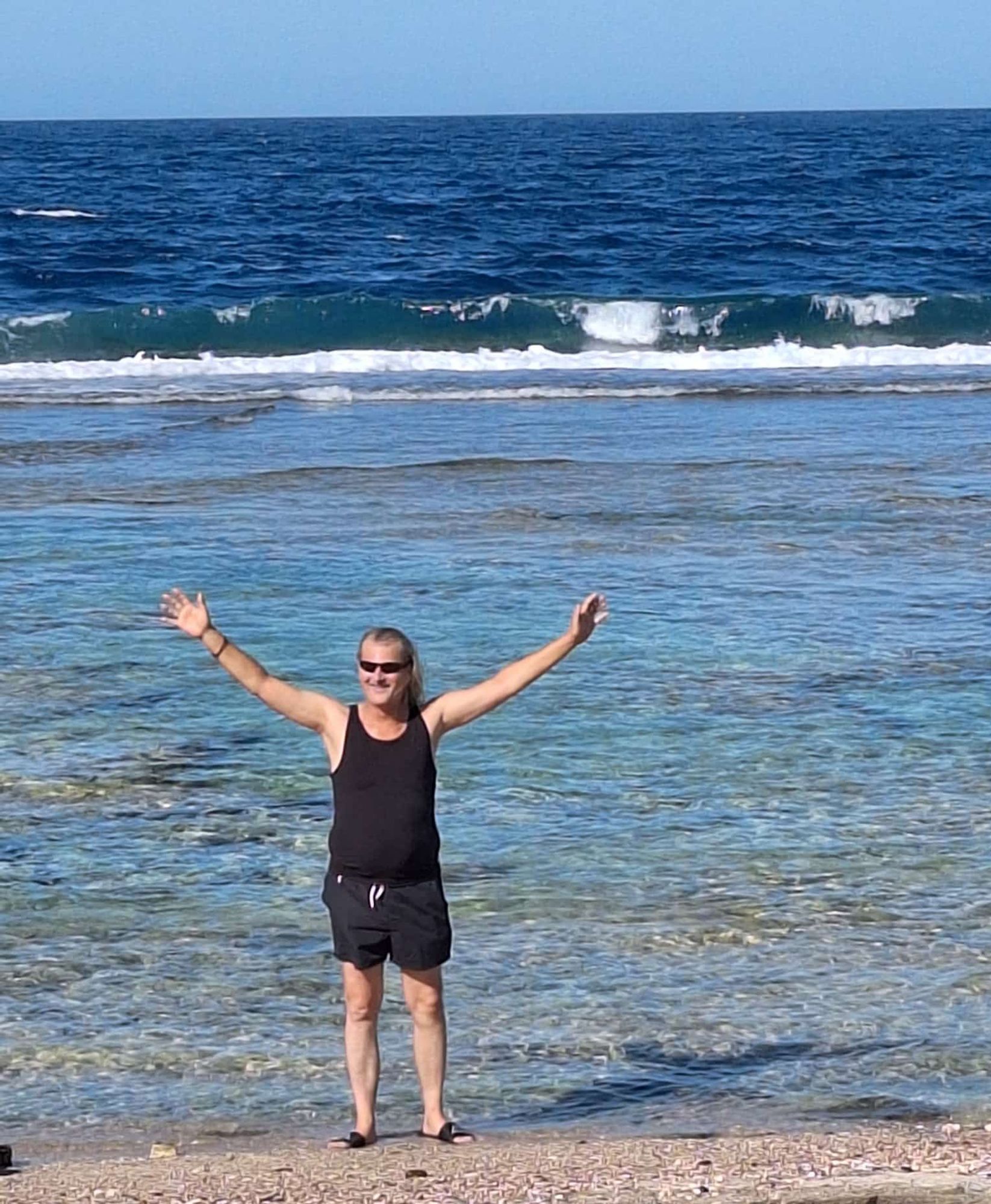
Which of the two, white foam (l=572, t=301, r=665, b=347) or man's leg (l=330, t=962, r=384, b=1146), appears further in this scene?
white foam (l=572, t=301, r=665, b=347)

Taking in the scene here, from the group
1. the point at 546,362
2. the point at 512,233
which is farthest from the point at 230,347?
the point at 512,233

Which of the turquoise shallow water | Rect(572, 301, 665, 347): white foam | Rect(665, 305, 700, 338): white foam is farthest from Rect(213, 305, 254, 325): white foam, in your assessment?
the turquoise shallow water

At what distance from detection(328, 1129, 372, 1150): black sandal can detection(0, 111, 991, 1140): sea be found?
0.23 m

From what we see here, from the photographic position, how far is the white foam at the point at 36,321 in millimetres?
26734

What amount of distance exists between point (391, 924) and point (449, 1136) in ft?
1.75

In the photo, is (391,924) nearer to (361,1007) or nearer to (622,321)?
(361,1007)

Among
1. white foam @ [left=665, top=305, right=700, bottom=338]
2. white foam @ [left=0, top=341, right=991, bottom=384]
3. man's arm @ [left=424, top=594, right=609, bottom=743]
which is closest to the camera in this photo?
man's arm @ [left=424, top=594, right=609, bottom=743]

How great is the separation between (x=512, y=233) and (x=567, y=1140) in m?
34.0

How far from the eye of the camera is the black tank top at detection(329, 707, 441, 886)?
4.98 metres

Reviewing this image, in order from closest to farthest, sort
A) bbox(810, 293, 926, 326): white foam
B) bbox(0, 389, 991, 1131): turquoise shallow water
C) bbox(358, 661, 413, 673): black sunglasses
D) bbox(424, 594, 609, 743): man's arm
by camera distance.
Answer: bbox(358, 661, 413, 673): black sunglasses, bbox(424, 594, 609, 743): man's arm, bbox(0, 389, 991, 1131): turquoise shallow water, bbox(810, 293, 926, 326): white foam

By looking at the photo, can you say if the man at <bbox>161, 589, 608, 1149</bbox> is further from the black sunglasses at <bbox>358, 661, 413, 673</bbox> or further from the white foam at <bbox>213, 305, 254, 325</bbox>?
the white foam at <bbox>213, 305, 254, 325</bbox>

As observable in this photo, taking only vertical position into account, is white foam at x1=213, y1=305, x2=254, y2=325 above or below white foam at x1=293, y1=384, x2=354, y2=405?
above

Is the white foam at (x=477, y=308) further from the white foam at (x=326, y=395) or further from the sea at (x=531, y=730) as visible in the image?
the white foam at (x=326, y=395)

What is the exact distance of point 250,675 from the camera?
5039 mm
